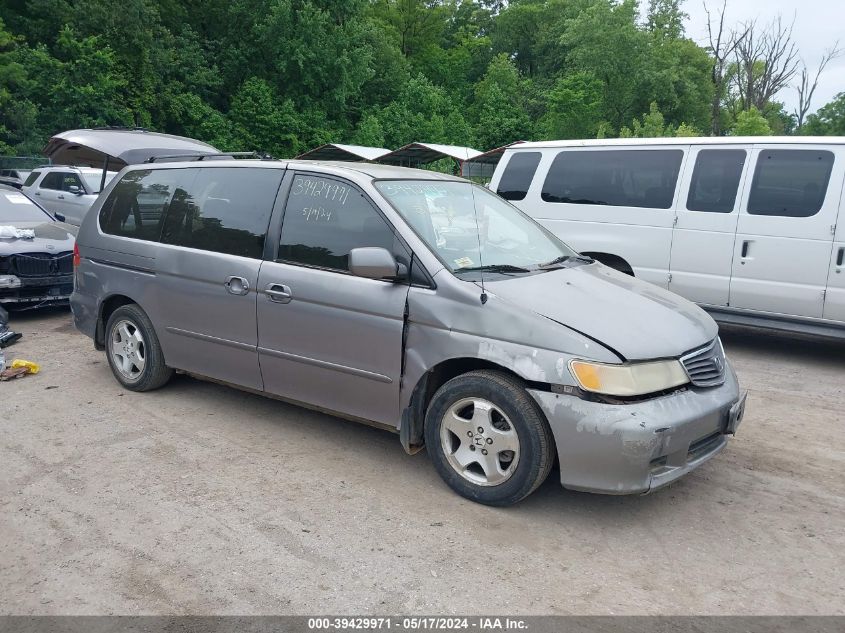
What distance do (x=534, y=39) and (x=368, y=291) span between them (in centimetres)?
6647

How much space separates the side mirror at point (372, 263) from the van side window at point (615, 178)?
436 centimetres

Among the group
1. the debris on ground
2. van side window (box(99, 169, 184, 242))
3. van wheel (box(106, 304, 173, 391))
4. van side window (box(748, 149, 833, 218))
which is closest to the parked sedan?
the debris on ground

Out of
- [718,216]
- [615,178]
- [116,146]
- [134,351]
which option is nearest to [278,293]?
[134,351]

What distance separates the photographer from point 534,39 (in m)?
64.8

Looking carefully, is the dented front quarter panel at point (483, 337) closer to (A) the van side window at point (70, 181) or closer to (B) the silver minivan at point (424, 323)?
(B) the silver minivan at point (424, 323)

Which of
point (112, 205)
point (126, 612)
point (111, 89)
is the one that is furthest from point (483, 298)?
point (111, 89)

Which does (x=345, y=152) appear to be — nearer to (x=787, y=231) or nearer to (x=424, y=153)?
(x=424, y=153)

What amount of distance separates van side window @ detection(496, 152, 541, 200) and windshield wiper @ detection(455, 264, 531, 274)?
4.15 meters

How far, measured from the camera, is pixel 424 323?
3924 mm

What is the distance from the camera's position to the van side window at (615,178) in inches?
289

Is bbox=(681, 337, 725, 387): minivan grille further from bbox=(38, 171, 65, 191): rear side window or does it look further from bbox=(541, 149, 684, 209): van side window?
bbox=(38, 171, 65, 191): rear side window

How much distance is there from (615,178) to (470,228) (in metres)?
3.76

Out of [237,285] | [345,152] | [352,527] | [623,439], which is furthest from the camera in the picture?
[345,152]

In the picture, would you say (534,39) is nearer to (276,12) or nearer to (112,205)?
(276,12)
